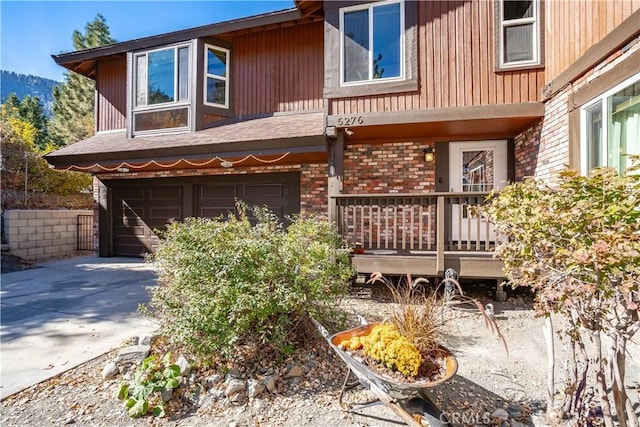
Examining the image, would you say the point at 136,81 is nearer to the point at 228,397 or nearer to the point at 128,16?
the point at 128,16

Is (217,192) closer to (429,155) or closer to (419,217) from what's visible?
(429,155)

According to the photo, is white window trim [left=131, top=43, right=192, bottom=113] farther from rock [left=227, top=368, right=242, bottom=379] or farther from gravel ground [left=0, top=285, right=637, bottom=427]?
rock [left=227, top=368, right=242, bottom=379]

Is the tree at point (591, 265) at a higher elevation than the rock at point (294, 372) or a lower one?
higher

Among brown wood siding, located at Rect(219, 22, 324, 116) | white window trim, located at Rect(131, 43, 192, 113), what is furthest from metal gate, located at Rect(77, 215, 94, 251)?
brown wood siding, located at Rect(219, 22, 324, 116)

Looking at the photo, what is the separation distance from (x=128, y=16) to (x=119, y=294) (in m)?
9.12

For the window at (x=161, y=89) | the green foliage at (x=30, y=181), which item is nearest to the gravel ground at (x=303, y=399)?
the window at (x=161, y=89)

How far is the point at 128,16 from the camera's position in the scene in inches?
394

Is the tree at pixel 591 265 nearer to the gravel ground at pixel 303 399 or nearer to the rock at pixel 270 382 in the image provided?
the gravel ground at pixel 303 399

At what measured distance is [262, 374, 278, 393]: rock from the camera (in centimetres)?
276

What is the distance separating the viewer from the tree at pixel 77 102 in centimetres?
2275

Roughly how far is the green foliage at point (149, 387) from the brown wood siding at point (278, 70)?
6.41 metres

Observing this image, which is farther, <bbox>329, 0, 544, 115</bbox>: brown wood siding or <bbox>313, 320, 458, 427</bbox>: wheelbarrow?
<bbox>329, 0, 544, 115</bbox>: brown wood siding

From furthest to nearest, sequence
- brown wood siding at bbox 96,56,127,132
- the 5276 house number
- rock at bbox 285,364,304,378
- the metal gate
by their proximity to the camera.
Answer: the metal gate < brown wood siding at bbox 96,56,127,132 < the 5276 house number < rock at bbox 285,364,304,378

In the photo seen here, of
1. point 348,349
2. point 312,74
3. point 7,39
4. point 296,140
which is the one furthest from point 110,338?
point 7,39
